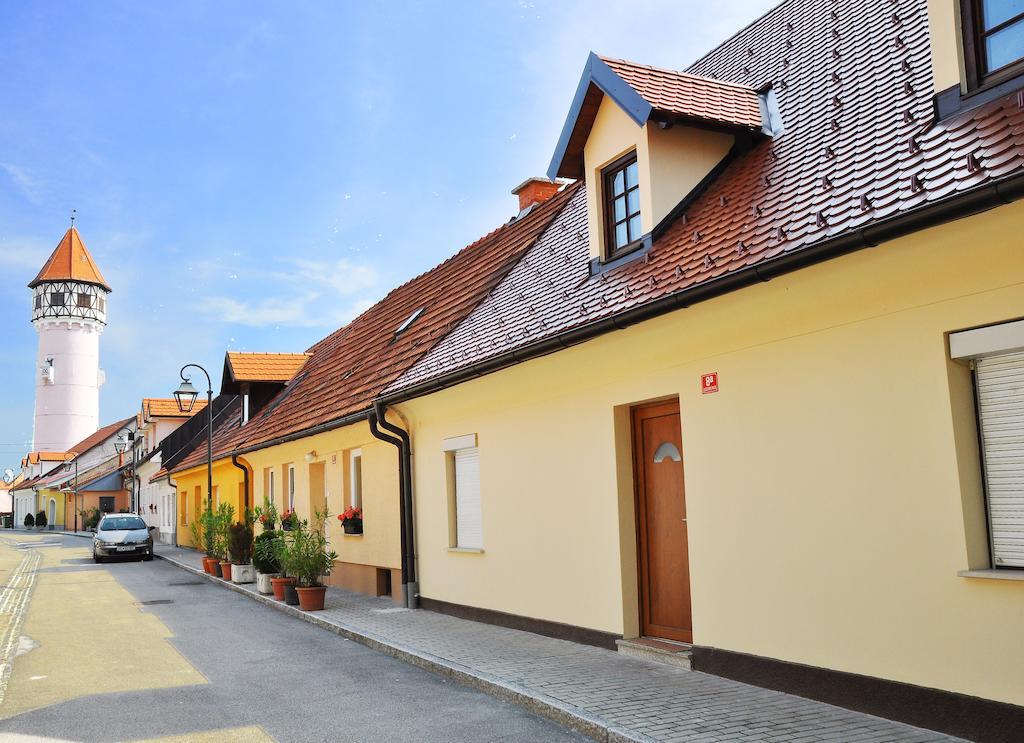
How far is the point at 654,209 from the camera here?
9.44 m

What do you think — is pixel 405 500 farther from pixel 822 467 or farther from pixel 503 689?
pixel 822 467

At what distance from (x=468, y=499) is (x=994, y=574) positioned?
773 centimetres

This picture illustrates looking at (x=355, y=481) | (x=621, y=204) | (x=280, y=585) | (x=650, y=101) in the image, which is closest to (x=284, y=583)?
(x=280, y=585)

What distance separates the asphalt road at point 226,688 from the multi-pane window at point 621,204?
5.08m

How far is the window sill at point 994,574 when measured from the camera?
536cm

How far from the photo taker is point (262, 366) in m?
26.3

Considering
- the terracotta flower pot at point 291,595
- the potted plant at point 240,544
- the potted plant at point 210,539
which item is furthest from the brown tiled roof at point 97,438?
the terracotta flower pot at point 291,595

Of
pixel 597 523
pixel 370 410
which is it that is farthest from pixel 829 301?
pixel 370 410

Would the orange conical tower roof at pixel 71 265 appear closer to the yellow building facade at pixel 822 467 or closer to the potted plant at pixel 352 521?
the potted plant at pixel 352 521

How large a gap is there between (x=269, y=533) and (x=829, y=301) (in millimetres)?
13296

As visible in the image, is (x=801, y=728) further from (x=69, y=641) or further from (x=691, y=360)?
(x=69, y=641)

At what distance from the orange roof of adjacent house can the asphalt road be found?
38.9 feet

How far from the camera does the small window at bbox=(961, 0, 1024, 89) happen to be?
644cm

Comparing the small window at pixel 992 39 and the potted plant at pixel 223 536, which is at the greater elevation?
the small window at pixel 992 39
